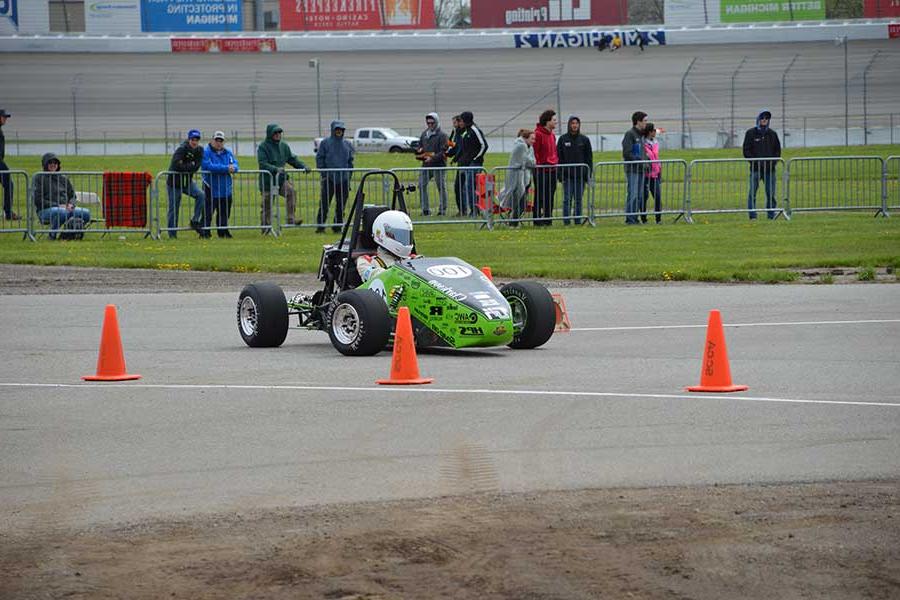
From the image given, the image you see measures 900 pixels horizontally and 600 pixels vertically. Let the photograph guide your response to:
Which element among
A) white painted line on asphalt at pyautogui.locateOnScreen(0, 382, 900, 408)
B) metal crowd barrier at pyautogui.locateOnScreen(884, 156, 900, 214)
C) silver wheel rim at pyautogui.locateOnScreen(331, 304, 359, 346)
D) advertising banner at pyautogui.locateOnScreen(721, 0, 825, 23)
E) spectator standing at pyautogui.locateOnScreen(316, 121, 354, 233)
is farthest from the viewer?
advertising banner at pyautogui.locateOnScreen(721, 0, 825, 23)

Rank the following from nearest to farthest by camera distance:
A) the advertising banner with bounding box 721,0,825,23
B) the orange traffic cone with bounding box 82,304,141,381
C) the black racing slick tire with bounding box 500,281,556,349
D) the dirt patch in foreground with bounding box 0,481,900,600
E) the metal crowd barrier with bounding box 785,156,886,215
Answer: the dirt patch in foreground with bounding box 0,481,900,600 → the orange traffic cone with bounding box 82,304,141,381 → the black racing slick tire with bounding box 500,281,556,349 → the metal crowd barrier with bounding box 785,156,886,215 → the advertising banner with bounding box 721,0,825,23

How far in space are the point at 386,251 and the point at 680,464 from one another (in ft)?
17.7

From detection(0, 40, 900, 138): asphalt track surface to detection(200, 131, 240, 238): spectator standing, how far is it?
3864 centimetres

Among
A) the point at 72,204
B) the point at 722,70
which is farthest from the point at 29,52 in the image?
the point at 72,204

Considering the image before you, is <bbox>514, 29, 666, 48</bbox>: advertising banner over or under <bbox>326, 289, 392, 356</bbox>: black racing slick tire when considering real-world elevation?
over

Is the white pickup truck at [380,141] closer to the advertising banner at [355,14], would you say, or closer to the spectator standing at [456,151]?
the advertising banner at [355,14]

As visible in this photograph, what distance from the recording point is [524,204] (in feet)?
84.7

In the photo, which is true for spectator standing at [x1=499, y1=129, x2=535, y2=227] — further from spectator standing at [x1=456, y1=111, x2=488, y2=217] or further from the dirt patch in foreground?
the dirt patch in foreground

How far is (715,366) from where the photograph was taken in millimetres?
10047

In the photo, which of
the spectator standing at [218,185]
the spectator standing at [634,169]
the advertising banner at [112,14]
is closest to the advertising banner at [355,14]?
the advertising banner at [112,14]

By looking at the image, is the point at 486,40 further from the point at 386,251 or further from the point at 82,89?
the point at 386,251

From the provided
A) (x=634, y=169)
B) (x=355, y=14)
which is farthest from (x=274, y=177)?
(x=355, y=14)

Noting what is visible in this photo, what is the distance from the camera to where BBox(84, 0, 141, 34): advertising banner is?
76.1 meters

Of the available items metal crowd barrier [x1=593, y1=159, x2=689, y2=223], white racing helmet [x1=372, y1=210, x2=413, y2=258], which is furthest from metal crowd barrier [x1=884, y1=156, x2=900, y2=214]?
white racing helmet [x1=372, y1=210, x2=413, y2=258]
